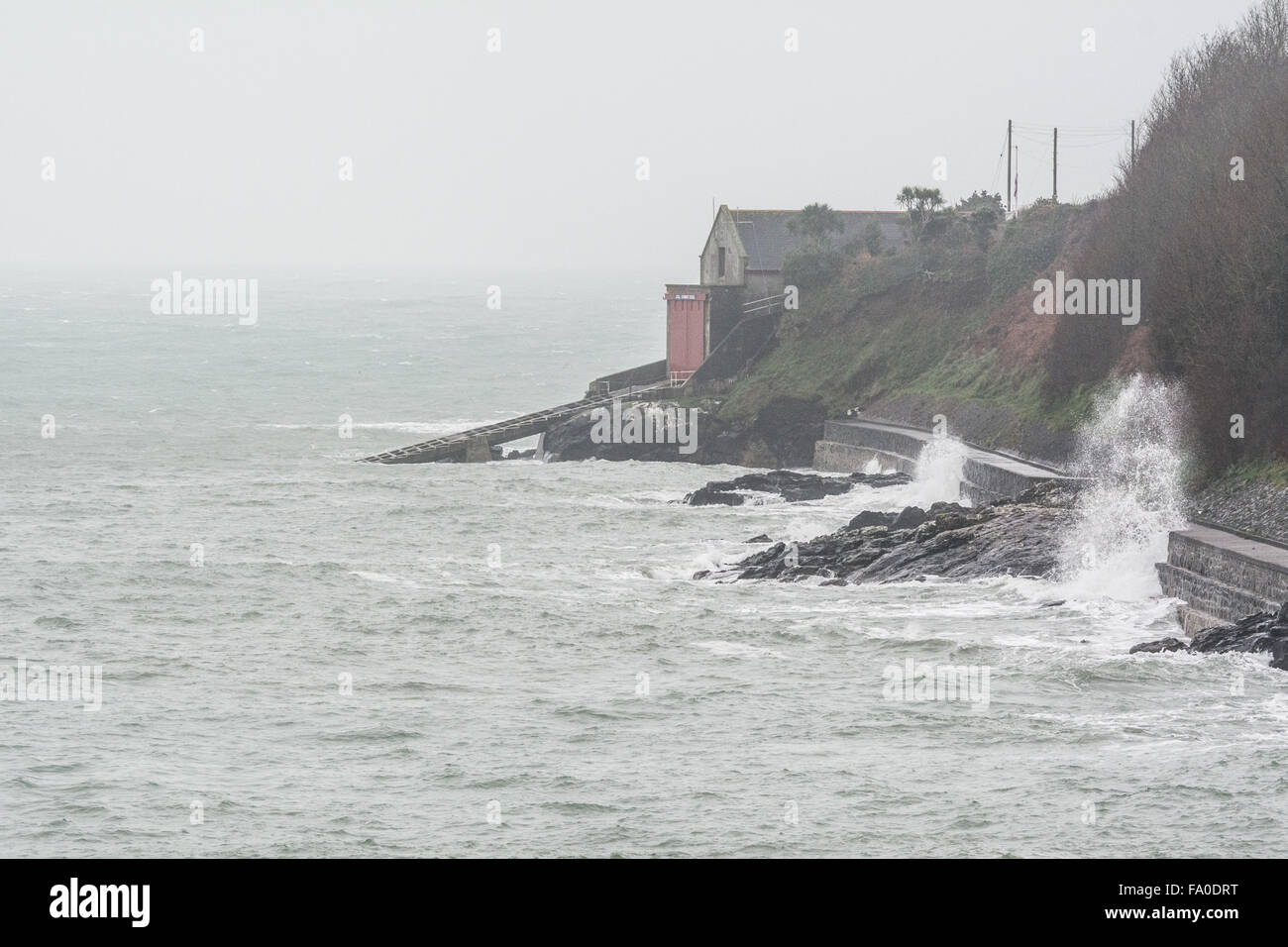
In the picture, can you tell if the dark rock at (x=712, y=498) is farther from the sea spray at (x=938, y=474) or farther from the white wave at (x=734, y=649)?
the white wave at (x=734, y=649)

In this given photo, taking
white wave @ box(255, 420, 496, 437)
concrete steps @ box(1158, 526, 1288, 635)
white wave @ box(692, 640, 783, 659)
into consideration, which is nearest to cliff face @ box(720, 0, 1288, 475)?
concrete steps @ box(1158, 526, 1288, 635)

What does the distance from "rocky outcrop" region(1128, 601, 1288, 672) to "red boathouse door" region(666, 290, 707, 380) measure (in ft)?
126

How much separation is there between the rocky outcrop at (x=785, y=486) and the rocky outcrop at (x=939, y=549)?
893 cm

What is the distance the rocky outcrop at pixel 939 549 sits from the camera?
107 ft

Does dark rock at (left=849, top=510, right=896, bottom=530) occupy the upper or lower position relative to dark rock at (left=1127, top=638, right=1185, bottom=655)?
upper

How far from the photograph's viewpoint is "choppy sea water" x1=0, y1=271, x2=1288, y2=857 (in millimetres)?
18484

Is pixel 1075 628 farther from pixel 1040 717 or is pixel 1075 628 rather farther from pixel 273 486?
pixel 273 486

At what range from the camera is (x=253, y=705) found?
24594mm

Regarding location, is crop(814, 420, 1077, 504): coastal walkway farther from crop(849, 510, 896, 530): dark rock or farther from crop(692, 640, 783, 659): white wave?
crop(692, 640, 783, 659): white wave

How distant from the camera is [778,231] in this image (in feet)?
223

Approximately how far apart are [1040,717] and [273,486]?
3477cm

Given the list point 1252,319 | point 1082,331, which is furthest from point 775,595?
point 1082,331

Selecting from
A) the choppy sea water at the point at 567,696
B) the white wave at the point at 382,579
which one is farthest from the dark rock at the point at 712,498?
the white wave at the point at 382,579
